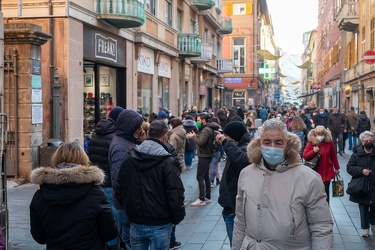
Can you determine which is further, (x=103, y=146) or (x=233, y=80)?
(x=233, y=80)

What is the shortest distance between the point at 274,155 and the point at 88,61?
11474 millimetres

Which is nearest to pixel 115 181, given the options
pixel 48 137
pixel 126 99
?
pixel 48 137

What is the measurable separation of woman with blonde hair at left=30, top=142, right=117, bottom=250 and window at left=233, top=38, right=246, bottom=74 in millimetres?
49045

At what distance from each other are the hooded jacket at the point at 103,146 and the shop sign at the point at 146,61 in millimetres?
12106

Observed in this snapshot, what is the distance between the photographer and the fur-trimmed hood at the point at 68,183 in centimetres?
367

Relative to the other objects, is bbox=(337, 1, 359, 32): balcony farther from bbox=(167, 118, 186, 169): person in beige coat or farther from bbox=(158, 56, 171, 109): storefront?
bbox=(167, 118, 186, 169): person in beige coat

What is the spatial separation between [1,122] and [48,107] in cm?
630

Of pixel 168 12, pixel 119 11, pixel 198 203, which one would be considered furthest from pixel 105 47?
pixel 168 12

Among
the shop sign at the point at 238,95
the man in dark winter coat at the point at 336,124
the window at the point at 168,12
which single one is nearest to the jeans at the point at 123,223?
the man in dark winter coat at the point at 336,124

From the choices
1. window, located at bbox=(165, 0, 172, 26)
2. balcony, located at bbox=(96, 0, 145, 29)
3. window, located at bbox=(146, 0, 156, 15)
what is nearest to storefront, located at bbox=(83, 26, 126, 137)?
balcony, located at bbox=(96, 0, 145, 29)

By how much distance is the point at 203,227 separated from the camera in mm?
8016

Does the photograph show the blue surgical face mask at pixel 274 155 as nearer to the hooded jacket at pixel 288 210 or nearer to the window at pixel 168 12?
the hooded jacket at pixel 288 210

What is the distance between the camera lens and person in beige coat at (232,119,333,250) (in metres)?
3.25

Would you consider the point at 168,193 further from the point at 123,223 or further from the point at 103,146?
the point at 103,146
